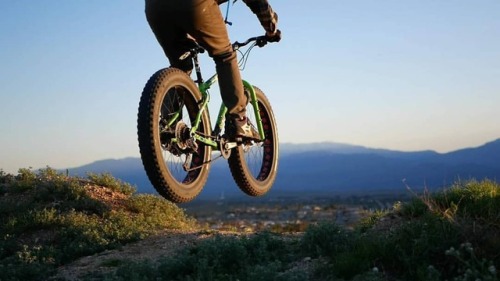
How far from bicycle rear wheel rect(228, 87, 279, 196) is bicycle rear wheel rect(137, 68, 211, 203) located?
1067mm

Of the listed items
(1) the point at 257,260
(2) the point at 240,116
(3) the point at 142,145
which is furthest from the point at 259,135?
(1) the point at 257,260

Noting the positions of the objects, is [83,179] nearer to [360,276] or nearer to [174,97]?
[174,97]

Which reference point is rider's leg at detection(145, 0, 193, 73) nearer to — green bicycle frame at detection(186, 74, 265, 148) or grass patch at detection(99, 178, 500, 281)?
green bicycle frame at detection(186, 74, 265, 148)

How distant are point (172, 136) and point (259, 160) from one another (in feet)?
10.0

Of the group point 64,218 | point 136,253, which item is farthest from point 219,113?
point 64,218

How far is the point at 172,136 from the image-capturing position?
22.7 feet

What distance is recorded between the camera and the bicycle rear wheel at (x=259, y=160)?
29.2ft

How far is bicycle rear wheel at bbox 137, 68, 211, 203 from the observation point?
258 inches

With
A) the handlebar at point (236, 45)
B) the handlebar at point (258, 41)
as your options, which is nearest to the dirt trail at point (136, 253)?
the handlebar at point (236, 45)

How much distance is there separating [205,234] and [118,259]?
1.49 m

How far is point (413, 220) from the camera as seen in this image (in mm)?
5492

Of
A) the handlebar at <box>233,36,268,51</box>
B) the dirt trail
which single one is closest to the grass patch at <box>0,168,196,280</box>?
the dirt trail

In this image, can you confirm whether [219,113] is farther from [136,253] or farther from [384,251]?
[384,251]

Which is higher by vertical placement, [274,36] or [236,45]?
[274,36]
